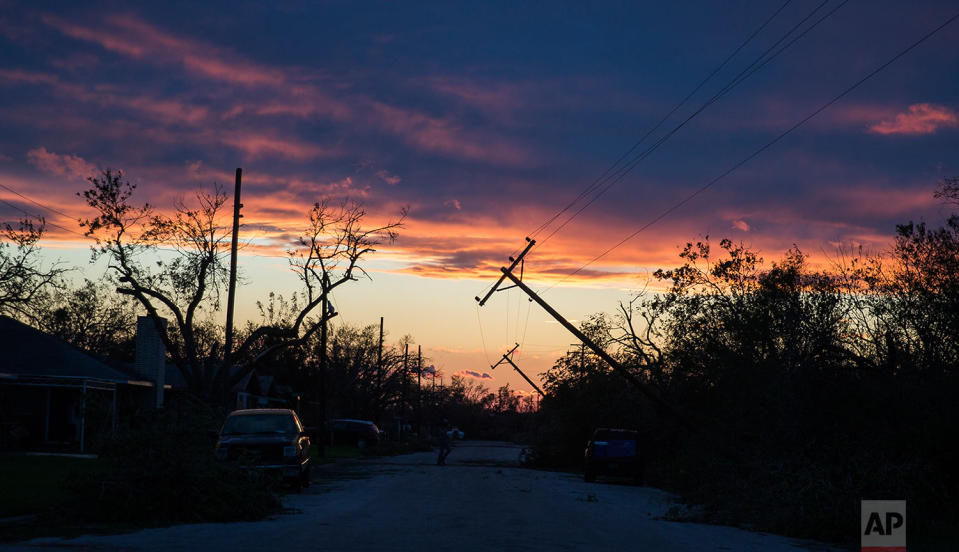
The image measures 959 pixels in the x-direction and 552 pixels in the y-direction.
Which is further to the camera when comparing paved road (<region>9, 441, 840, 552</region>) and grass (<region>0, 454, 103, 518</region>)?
grass (<region>0, 454, 103, 518</region>)

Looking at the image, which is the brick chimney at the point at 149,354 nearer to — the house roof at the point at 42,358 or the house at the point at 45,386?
the house at the point at 45,386

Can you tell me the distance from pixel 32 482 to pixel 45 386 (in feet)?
67.9

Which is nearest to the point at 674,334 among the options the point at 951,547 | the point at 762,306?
the point at 762,306

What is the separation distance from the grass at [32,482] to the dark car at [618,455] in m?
16.5

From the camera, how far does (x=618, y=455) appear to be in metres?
32.2

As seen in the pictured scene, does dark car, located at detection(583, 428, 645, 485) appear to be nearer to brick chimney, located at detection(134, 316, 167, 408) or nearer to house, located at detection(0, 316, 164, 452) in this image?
house, located at detection(0, 316, 164, 452)

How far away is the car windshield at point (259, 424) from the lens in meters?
21.8

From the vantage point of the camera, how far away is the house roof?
38.6 meters

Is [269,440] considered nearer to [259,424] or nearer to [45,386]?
[259,424]

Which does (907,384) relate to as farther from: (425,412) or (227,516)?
(425,412)

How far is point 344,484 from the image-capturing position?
Answer: 26141 mm

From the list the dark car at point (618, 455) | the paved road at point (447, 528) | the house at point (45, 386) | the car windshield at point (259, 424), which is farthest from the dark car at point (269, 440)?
the house at point (45, 386)

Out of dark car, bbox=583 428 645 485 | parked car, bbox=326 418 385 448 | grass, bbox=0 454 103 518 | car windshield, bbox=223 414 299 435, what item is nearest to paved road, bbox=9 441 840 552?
car windshield, bbox=223 414 299 435

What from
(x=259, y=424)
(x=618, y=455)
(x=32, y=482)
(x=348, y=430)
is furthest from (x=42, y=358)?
(x=348, y=430)
